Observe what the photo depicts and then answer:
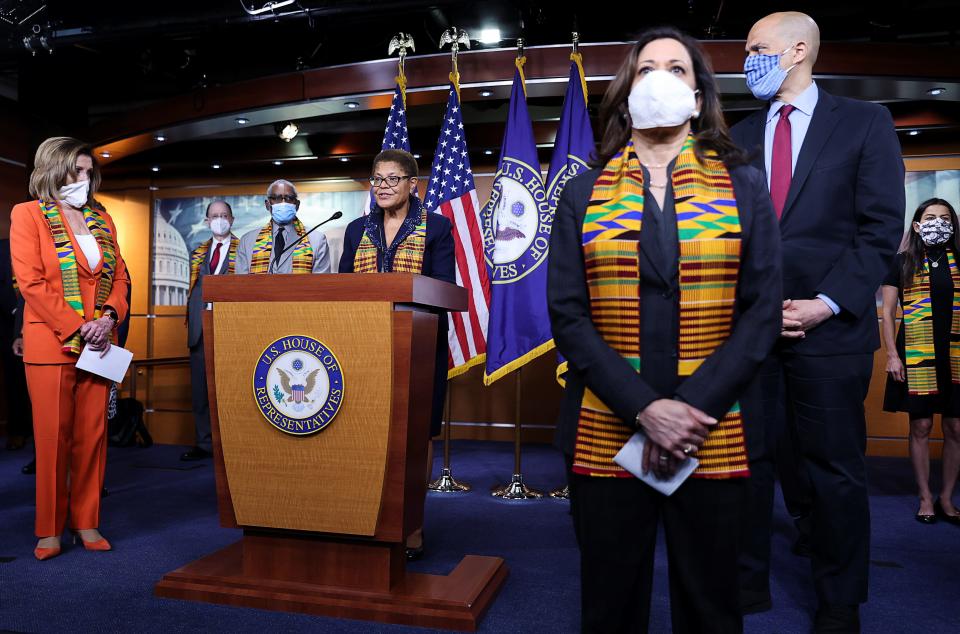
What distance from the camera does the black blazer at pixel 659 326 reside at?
126 cm

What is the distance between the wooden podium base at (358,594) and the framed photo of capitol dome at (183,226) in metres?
4.98

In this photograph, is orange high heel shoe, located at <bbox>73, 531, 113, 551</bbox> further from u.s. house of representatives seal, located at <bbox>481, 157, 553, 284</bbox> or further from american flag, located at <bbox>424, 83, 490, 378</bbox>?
u.s. house of representatives seal, located at <bbox>481, 157, 553, 284</bbox>

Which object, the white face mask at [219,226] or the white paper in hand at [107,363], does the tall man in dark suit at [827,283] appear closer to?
the white paper in hand at [107,363]

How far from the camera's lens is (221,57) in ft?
21.9

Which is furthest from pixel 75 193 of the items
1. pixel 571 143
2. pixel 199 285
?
pixel 571 143

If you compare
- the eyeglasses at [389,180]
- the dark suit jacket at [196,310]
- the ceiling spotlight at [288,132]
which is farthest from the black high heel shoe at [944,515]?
the ceiling spotlight at [288,132]

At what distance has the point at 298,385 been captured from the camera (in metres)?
2.23

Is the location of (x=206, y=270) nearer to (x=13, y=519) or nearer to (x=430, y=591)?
(x=13, y=519)

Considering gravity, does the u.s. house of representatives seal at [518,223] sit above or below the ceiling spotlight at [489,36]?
below

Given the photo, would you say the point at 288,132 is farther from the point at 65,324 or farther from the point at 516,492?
the point at 516,492

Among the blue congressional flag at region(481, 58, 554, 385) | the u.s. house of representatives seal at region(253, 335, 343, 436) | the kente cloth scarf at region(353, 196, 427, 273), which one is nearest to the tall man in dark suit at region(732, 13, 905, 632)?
the u.s. house of representatives seal at region(253, 335, 343, 436)

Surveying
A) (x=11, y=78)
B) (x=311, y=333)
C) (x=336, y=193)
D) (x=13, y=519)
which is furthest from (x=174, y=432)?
(x=311, y=333)

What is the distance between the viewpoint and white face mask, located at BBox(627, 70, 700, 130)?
1343 mm

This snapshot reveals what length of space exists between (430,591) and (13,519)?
2603 millimetres
